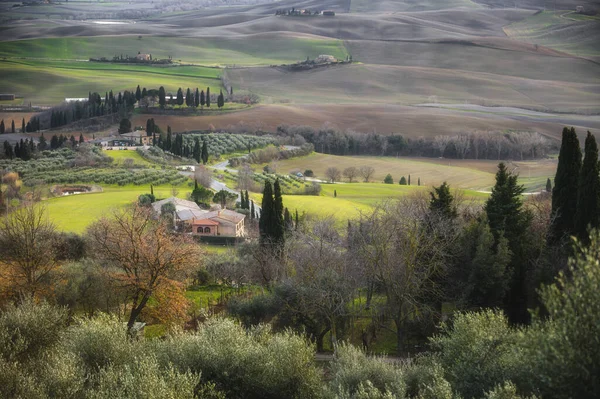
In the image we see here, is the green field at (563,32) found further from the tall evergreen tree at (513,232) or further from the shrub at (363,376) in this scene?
the shrub at (363,376)

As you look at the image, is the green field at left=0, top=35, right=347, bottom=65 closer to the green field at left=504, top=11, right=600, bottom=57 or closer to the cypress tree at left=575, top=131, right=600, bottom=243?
the green field at left=504, top=11, right=600, bottom=57

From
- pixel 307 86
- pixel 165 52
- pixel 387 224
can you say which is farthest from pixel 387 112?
pixel 387 224

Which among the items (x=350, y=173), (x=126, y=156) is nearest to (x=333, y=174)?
(x=350, y=173)

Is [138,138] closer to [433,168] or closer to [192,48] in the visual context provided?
[433,168]

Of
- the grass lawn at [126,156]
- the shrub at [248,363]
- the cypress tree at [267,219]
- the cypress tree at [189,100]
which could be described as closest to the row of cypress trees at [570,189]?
the shrub at [248,363]

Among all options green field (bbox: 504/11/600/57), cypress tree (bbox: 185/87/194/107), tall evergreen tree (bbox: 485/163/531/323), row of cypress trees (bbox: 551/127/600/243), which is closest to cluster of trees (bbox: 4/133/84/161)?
cypress tree (bbox: 185/87/194/107)

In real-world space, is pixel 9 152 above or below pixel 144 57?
below
